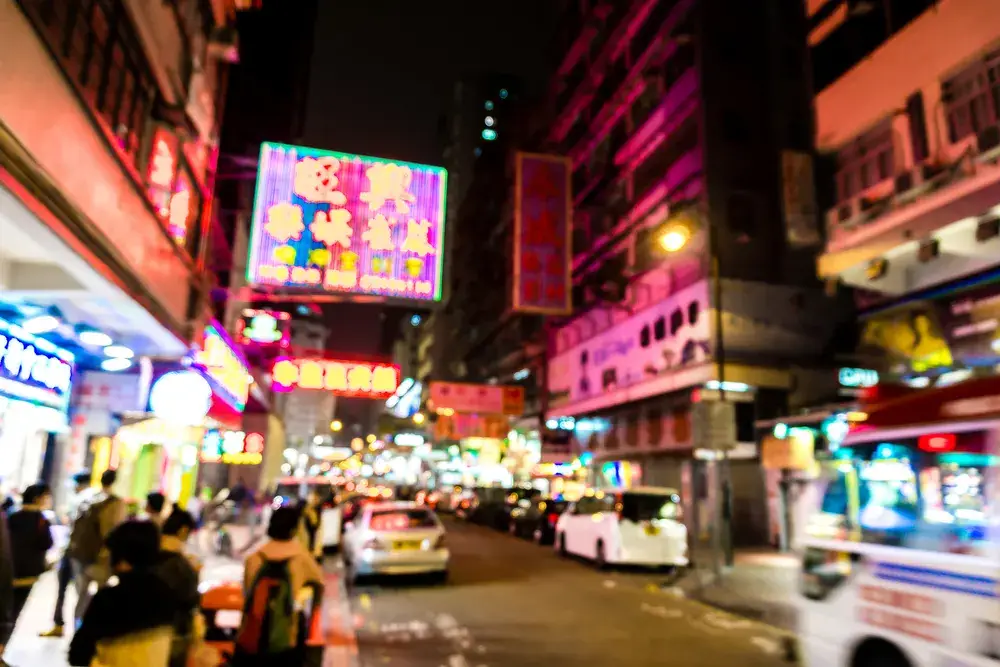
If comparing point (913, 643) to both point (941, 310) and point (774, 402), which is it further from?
point (774, 402)

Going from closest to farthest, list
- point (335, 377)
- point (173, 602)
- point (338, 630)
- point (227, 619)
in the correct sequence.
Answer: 1. point (173, 602)
2. point (227, 619)
3. point (338, 630)
4. point (335, 377)

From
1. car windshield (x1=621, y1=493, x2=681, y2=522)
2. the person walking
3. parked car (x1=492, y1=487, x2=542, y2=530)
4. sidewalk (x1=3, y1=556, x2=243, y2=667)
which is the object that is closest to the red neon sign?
sidewalk (x1=3, y1=556, x2=243, y2=667)

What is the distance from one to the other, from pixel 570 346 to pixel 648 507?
21.3m

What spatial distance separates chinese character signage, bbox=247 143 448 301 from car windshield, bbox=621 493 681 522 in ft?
22.3

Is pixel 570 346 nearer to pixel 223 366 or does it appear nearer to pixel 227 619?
pixel 223 366

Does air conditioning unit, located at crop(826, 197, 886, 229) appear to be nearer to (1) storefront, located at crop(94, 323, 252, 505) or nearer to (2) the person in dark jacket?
(1) storefront, located at crop(94, 323, 252, 505)

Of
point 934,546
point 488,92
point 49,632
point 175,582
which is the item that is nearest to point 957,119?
point 934,546

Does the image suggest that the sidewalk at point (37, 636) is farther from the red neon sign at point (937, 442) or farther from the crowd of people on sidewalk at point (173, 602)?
the red neon sign at point (937, 442)

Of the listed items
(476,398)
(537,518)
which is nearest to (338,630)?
(537,518)

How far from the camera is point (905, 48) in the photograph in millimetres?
15789

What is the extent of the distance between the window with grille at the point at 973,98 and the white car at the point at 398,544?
13324mm

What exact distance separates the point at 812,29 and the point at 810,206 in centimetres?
467

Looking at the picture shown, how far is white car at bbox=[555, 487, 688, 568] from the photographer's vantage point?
16047mm

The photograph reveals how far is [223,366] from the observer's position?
18.8m
